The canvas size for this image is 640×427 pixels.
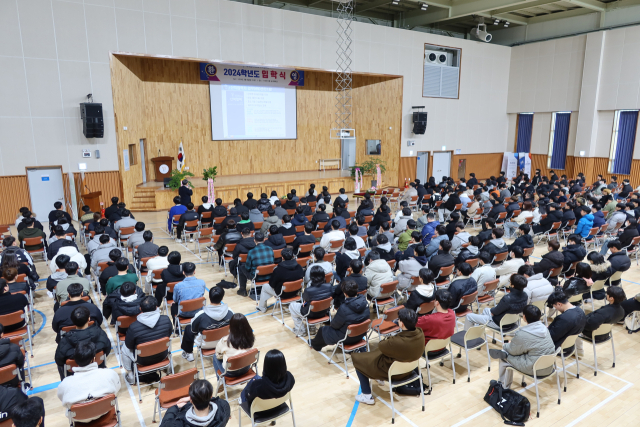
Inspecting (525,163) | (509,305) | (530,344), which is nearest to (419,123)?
(525,163)

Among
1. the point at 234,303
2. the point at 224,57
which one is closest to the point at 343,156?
the point at 224,57

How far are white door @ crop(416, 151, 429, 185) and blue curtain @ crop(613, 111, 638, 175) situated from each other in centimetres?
907

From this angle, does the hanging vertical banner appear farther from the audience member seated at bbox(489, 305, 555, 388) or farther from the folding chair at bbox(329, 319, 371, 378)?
the folding chair at bbox(329, 319, 371, 378)

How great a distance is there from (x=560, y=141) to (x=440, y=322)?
22.1 meters

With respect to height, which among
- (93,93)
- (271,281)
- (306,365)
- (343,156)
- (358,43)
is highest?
(358,43)

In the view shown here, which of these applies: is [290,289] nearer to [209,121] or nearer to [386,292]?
[386,292]

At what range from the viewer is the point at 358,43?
768 inches

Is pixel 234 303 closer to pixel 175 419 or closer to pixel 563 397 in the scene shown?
pixel 175 419

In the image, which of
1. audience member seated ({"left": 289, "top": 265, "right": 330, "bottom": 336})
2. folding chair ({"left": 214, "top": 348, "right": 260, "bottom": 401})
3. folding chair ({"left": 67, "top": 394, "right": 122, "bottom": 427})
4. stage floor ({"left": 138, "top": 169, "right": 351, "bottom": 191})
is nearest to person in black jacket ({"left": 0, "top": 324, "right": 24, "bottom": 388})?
folding chair ({"left": 67, "top": 394, "right": 122, "bottom": 427})

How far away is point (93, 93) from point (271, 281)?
11181 mm

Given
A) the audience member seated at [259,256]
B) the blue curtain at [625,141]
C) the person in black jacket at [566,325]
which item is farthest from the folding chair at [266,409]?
the blue curtain at [625,141]

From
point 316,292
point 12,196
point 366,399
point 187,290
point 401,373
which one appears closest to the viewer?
point 401,373

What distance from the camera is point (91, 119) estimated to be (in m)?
Result: 14.0

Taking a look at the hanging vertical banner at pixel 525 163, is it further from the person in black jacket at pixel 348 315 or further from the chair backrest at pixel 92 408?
the chair backrest at pixel 92 408
